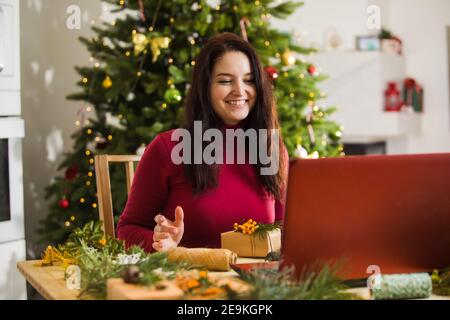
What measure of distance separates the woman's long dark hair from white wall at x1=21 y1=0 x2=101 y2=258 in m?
2.18

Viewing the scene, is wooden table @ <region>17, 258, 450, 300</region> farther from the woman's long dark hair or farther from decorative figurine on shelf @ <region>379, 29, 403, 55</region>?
decorative figurine on shelf @ <region>379, 29, 403, 55</region>

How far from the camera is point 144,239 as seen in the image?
5.70 feet

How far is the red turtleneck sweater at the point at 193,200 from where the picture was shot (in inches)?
74.4

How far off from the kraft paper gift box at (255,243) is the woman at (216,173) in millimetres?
336

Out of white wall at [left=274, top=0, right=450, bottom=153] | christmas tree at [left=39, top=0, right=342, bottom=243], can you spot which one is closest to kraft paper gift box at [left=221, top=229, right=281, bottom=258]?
christmas tree at [left=39, top=0, right=342, bottom=243]

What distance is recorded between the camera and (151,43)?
333 centimetres

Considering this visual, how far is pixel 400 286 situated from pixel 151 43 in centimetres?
239

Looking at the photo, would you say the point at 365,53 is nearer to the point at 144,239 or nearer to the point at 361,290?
the point at 144,239

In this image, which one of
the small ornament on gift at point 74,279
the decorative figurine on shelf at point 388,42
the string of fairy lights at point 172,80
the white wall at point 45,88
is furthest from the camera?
the decorative figurine on shelf at point 388,42

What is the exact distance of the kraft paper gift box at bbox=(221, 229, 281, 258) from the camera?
151 centimetres

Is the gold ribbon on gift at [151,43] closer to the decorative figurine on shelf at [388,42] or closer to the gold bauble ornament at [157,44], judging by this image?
the gold bauble ornament at [157,44]

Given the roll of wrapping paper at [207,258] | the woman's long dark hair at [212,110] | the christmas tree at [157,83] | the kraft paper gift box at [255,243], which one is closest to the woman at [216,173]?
the woman's long dark hair at [212,110]

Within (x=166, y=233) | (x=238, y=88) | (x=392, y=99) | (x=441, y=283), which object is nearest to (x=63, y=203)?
(x=238, y=88)

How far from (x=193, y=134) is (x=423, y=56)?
5.33m
